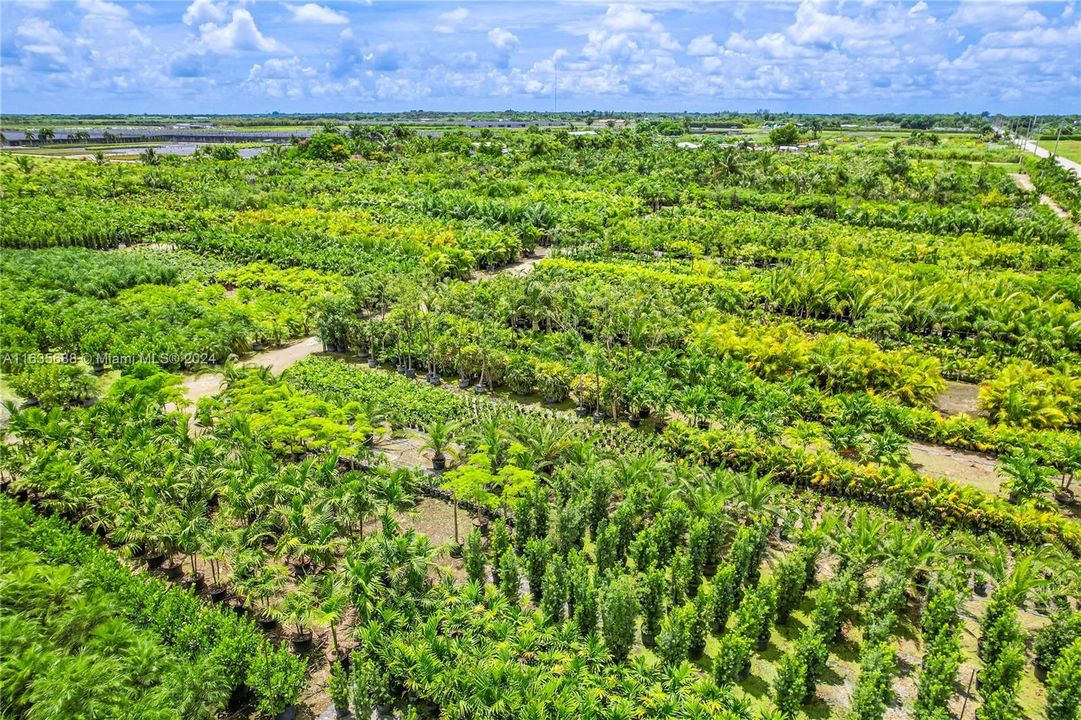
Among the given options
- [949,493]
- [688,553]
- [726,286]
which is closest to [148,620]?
[688,553]

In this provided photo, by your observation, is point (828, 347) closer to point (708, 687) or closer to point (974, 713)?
point (974, 713)

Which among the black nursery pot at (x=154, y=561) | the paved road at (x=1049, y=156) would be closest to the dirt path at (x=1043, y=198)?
the paved road at (x=1049, y=156)

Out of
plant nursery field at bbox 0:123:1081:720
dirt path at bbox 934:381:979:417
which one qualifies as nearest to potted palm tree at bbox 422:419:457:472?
plant nursery field at bbox 0:123:1081:720

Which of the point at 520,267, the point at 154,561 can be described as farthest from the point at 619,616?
the point at 520,267

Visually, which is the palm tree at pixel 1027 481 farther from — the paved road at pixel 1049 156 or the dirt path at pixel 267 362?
the paved road at pixel 1049 156

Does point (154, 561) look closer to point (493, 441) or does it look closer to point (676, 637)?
point (493, 441)
